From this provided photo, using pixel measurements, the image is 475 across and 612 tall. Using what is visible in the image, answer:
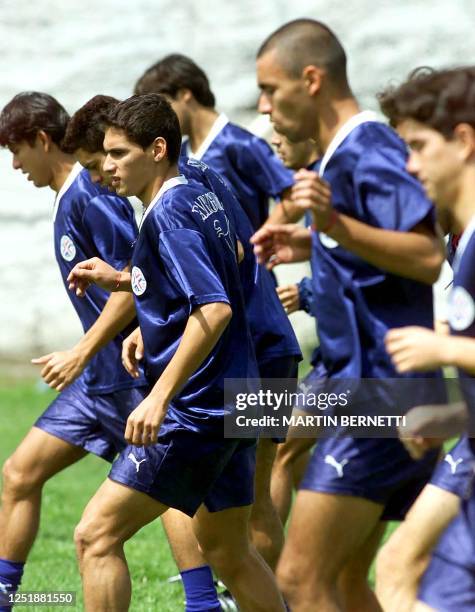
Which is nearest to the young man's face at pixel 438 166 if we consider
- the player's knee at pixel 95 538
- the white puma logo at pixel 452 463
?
the white puma logo at pixel 452 463

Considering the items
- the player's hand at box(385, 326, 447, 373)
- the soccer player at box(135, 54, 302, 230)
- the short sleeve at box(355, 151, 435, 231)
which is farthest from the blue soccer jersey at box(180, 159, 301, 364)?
the player's hand at box(385, 326, 447, 373)

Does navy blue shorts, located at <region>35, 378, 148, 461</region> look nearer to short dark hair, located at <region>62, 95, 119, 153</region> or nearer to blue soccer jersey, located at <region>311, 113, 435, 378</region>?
short dark hair, located at <region>62, 95, 119, 153</region>

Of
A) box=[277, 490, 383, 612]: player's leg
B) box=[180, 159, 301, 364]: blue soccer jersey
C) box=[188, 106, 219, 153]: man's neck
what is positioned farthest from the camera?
box=[188, 106, 219, 153]: man's neck

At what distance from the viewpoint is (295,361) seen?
20.5 ft

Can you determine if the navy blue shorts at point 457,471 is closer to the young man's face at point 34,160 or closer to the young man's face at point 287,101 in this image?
the young man's face at point 287,101

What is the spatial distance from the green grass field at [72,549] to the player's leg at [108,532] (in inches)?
48.5

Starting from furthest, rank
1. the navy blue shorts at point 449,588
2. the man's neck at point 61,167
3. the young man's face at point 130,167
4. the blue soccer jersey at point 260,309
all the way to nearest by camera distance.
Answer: the man's neck at point 61,167 < the blue soccer jersey at point 260,309 < the young man's face at point 130,167 < the navy blue shorts at point 449,588

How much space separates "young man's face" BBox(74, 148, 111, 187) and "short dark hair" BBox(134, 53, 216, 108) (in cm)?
154

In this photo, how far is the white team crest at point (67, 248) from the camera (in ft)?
20.2

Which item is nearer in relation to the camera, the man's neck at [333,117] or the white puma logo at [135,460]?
the man's neck at [333,117]

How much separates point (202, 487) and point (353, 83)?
7.83m

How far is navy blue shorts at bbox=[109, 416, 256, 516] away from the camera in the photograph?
201 inches

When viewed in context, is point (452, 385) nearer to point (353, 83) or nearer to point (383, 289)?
point (383, 289)

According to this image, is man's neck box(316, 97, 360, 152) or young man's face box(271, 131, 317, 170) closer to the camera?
man's neck box(316, 97, 360, 152)
